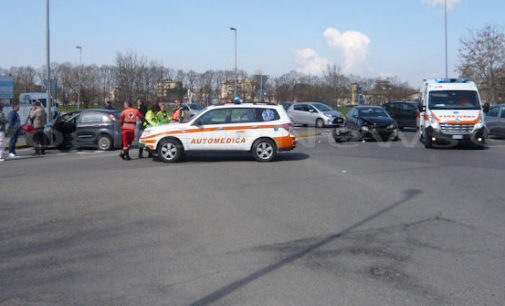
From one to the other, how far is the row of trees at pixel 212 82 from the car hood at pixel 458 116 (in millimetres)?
30439

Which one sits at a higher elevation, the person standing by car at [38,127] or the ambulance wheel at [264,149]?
the person standing by car at [38,127]

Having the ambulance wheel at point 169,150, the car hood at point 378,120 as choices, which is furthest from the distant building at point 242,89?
the ambulance wheel at point 169,150

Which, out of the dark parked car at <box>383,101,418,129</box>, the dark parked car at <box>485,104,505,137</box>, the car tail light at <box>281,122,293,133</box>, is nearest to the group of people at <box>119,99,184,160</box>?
the car tail light at <box>281,122,293,133</box>

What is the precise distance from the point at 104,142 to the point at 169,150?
204 inches

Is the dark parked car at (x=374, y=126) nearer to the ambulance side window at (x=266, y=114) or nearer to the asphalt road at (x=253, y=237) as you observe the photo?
the ambulance side window at (x=266, y=114)

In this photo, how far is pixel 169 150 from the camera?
569 inches

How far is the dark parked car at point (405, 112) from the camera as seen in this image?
94.3 feet

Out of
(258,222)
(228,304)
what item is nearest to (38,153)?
(258,222)

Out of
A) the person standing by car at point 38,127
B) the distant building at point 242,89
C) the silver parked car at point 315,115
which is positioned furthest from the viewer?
the distant building at point 242,89

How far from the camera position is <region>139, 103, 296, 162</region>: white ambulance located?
14375mm

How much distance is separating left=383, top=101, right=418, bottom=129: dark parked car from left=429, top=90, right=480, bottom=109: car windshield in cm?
1050

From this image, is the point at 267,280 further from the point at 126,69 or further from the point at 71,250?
the point at 126,69

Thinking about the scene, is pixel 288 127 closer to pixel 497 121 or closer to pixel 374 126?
pixel 374 126

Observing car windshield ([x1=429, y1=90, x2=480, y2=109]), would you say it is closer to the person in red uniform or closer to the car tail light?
the car tail light
